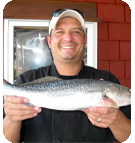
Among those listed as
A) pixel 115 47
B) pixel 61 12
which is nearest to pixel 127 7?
pixel 115 47

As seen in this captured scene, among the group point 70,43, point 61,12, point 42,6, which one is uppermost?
point 42,6

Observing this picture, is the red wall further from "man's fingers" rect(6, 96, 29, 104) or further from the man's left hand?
"man's fingers" rect(6, 96, 29, 104)

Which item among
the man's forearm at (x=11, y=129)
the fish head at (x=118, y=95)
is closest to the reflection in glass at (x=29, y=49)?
the man's forearm at (x=11, y=129)

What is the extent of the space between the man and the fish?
97 mm

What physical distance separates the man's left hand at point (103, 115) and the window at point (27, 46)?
1.63 m

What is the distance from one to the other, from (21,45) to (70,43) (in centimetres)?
152

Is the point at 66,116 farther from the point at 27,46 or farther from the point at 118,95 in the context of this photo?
the point at 27,46

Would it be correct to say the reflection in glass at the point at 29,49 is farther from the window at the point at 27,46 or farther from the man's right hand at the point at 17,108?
the man's right hand at the point at 17,108

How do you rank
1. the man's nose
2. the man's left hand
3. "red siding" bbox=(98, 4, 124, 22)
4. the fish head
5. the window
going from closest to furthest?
the man's left hand
the fish head
the man's nose
the window
"red siding" bbox=(98, 4, 124, 22)

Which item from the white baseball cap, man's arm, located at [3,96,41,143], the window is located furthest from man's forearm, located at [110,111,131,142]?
the white baseball cap

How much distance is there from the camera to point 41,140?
6.20 ft

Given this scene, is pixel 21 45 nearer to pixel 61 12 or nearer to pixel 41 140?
pixel 61 12

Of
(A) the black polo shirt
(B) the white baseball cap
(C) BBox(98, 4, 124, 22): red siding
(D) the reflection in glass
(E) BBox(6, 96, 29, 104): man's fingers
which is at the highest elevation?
(C) BBox(98, 4, 124, 22): red siding

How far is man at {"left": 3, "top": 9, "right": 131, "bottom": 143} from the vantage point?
63.3 inches
